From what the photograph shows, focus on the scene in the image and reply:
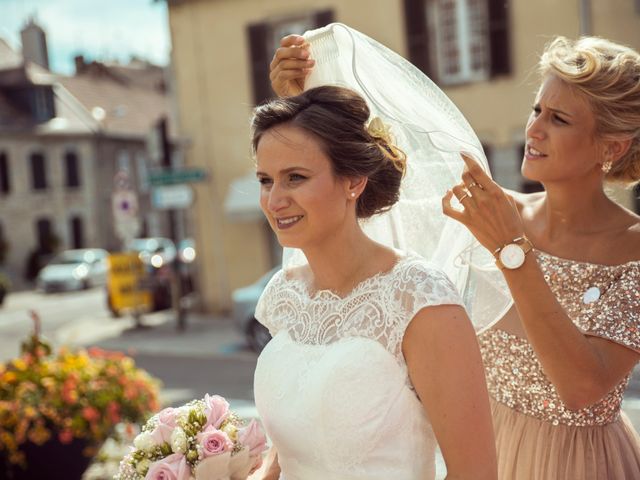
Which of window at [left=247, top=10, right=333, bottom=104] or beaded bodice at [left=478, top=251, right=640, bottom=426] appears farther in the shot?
window at [left=247, top=10, right=333, bottom=104]

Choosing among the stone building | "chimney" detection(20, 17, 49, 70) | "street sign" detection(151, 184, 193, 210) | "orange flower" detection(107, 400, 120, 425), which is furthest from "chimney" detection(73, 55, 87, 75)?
"orange flower" detection(107, 400, 120, 425)

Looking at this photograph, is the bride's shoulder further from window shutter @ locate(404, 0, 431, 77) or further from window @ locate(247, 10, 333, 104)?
window @ locate(247, 10, 333, 104)

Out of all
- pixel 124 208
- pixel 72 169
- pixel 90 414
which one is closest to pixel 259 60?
pixel 124 208

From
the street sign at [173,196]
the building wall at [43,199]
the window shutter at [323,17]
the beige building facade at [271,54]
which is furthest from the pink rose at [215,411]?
the building wall at [43,199]

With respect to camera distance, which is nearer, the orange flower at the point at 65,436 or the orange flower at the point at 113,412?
the orange flower at the point at 65,436

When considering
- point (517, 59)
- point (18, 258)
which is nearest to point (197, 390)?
point (517, 59)

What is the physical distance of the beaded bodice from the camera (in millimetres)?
2059

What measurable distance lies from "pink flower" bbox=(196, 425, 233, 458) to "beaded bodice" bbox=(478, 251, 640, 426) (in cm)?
89

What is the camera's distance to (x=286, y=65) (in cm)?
242

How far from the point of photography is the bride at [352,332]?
1.82m

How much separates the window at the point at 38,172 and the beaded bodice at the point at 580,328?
33.8 metres

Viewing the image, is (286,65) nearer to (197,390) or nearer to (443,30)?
(197,390)

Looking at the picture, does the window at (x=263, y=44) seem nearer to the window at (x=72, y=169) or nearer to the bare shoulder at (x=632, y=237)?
the bare shoulder at (x=632, y=237)

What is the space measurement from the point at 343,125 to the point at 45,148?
34004 millimetres
